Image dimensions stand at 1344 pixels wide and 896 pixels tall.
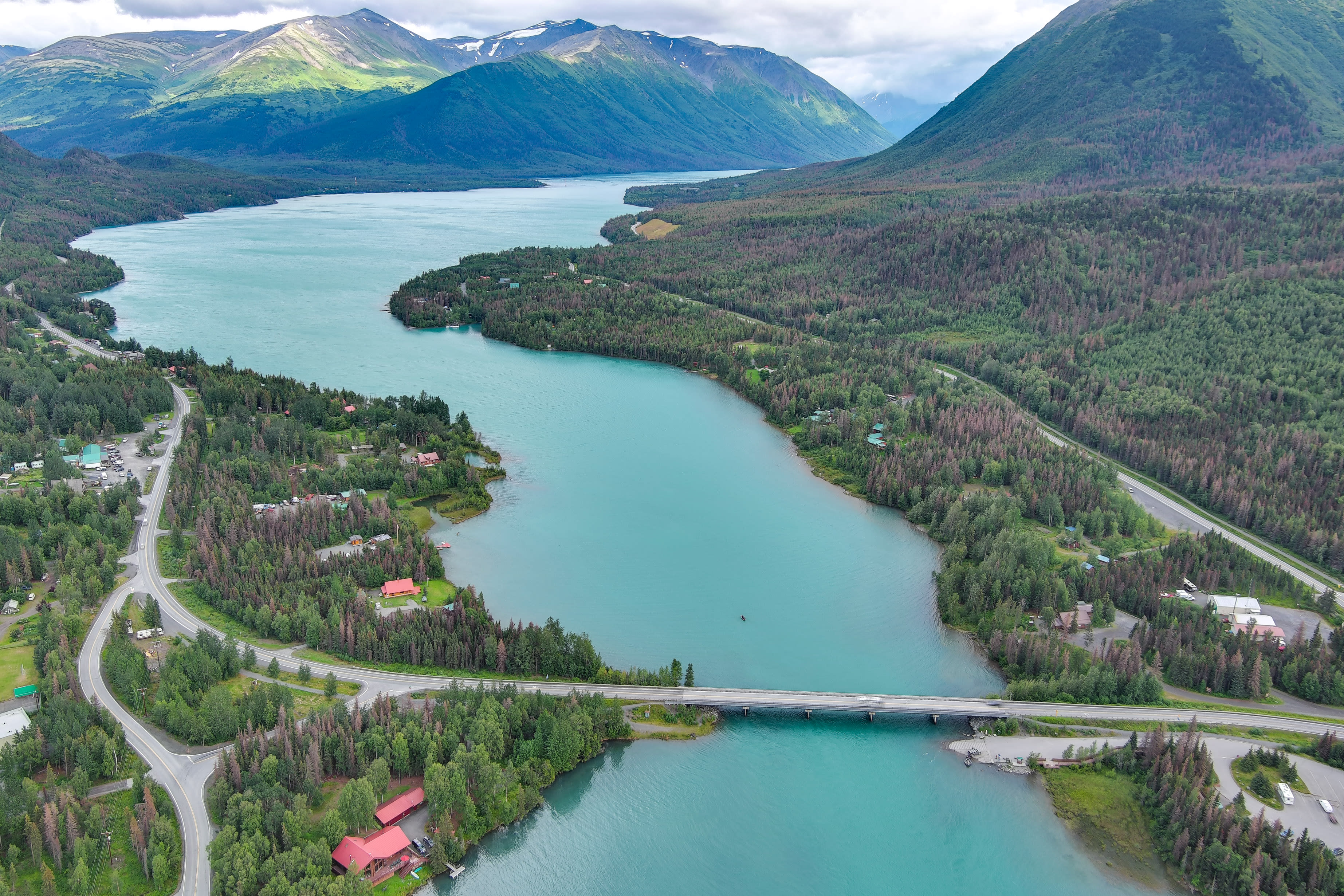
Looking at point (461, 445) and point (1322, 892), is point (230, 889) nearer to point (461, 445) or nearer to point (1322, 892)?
point (1322, 892)

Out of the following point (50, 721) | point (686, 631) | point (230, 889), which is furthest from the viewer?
point (686, 631)

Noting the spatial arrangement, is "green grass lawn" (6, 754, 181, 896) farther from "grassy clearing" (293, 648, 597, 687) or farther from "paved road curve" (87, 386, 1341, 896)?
"grassy clearing" (293, 648, 597, 687)

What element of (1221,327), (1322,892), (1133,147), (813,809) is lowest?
(813,809)

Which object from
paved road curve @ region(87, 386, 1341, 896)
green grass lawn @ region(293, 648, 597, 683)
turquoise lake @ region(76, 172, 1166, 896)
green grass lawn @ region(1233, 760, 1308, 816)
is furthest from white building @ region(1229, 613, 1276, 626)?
green grass lawn @ region(293, 648, 597, 683)

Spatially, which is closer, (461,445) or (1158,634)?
(1158,634)

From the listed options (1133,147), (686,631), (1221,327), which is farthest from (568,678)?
(1133,147)

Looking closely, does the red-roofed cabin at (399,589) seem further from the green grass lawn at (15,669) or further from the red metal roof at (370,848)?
the red metal roof at (370,848)
